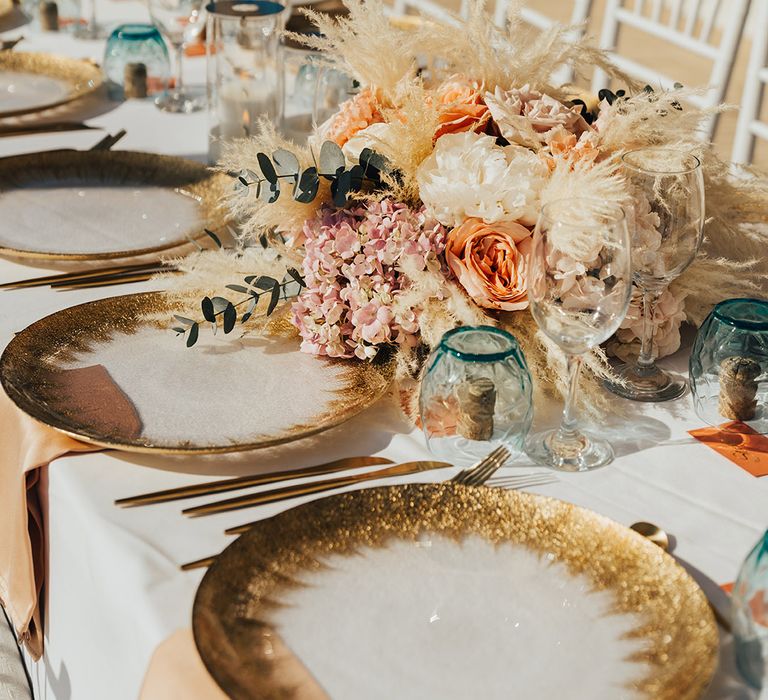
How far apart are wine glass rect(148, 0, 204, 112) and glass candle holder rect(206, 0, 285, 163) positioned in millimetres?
293

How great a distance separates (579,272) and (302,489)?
1.04ft

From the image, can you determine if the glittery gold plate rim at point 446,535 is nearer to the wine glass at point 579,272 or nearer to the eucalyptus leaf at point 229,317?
the wine glass at point 579,272

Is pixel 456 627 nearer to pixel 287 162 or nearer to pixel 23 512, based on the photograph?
pixel 23 512

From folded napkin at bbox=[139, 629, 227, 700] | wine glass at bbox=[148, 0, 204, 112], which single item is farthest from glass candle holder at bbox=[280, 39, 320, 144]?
folded napkin at bbox=[139, 629, 227, 700]

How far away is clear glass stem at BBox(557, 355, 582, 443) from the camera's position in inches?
39.6

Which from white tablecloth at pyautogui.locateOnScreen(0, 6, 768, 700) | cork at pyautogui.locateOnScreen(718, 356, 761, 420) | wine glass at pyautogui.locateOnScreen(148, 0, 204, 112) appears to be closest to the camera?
white tablecloth at pyautogui.locateOnScreen(0, 6, 768, 700)

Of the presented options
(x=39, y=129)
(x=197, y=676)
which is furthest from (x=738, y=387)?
(x=39, y=129)

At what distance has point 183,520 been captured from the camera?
0.92 meters

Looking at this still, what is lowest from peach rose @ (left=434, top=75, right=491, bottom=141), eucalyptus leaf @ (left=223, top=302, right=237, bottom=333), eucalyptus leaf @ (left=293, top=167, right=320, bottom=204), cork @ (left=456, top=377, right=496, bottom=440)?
eucalyptus leaf @ (left=223, top=302, right=237, bottom=333)

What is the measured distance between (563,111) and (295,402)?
1.47 ft

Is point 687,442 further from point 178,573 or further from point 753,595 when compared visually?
point 178,573

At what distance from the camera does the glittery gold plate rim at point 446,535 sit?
A: 74cm

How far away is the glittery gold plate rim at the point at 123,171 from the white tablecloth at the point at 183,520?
0.63 meters

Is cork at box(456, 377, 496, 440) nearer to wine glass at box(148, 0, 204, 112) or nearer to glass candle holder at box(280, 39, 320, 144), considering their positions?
glass candle holder at box(280, 39, 320, 144)
